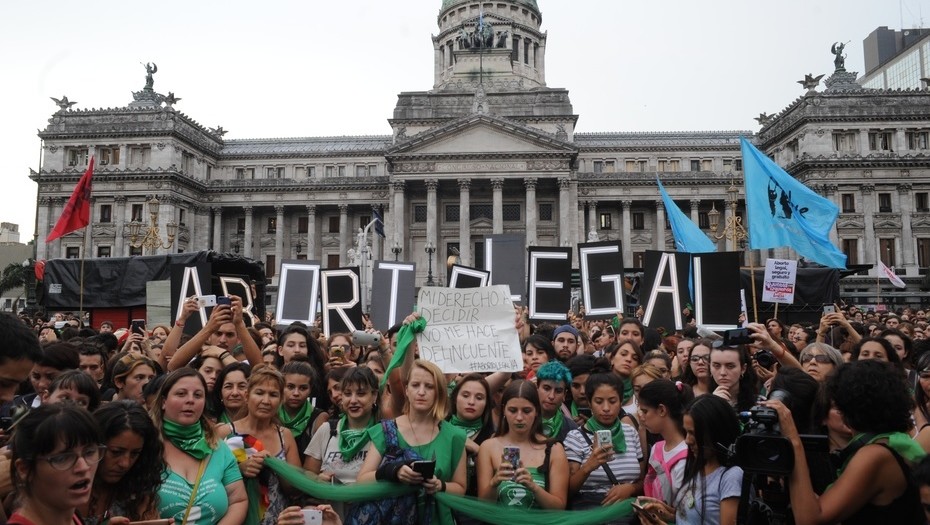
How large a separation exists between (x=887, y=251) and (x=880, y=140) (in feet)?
30.0

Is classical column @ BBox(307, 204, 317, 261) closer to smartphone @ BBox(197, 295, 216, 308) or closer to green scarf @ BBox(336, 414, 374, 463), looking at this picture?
smartphone @ BBox(197, 295, 216, 308)

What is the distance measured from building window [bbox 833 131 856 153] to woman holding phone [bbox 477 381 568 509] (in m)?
58.2

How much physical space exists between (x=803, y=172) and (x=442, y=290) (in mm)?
55464

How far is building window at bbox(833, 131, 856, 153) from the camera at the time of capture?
54844mm

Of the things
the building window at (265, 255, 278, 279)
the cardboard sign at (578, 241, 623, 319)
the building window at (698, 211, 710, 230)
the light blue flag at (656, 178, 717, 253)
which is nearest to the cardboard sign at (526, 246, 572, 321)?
the cardboard sign at (578, 241, 623, 319)

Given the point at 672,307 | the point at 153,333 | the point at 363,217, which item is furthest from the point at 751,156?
the point at 363,217

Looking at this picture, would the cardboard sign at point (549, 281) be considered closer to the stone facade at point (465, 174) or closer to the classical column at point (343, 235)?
the stone facade at point (465, 174)

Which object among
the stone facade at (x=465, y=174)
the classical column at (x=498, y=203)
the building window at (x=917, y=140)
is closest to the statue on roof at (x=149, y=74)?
the stone facade at (x=465, y=174)

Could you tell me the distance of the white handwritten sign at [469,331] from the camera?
727 cm

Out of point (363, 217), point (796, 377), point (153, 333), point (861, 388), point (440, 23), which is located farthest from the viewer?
point (440, 23)

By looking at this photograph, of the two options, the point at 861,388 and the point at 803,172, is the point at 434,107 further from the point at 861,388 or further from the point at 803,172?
the point at 861,388

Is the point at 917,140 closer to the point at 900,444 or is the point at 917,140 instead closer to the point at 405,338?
the point at 405,338

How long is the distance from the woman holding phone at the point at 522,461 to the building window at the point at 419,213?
54559mm

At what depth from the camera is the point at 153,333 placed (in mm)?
12977
